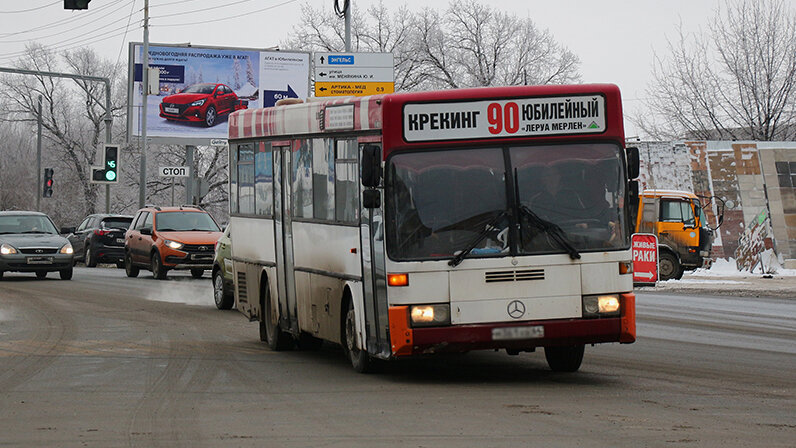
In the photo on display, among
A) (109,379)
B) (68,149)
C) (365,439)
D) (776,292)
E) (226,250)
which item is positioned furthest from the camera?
(68,149)

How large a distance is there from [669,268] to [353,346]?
2096 cm

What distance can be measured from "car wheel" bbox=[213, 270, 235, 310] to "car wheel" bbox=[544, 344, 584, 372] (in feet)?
34.2

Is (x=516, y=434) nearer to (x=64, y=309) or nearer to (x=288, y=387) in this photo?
(x=288, y=387)

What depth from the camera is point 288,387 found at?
37.2 ft

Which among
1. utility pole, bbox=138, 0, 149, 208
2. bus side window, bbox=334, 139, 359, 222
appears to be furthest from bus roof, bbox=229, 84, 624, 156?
utility pole, bbox=138, 0, 149, 208

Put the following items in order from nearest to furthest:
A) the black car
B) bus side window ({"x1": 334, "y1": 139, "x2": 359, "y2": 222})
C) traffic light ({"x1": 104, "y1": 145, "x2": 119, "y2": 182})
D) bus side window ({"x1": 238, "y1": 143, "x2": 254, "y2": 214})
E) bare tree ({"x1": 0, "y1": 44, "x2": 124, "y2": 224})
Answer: bus side window ({"x1": 334, "y1": 139, "x2": 359, "y2": 222}), bus side window ({"x1": 238, "y1": 143, "x2": 254, "y2": 214}), the black car, traffic light ({"x1": 104, "y1": 145, "x2": 119, "y2": 182}), bare tree ({"x1": 0, "y1": 44, "x2": 124, "y2": 224})

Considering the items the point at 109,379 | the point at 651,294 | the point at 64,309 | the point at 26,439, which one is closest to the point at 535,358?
the point at 109,379

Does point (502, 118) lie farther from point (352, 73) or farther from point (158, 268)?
point (352, 73)

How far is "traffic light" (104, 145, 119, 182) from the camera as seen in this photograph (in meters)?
42.7

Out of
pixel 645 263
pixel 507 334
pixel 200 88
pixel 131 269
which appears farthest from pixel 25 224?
pixel 507 334

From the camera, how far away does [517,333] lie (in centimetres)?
1095

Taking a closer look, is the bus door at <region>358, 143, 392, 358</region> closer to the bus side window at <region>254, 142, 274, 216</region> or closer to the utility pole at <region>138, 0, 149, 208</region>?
the bus side window at <region>254, 142, 274, 216</region>

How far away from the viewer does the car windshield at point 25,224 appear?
31875mm

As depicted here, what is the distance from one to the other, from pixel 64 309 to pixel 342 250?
35.5 feet
